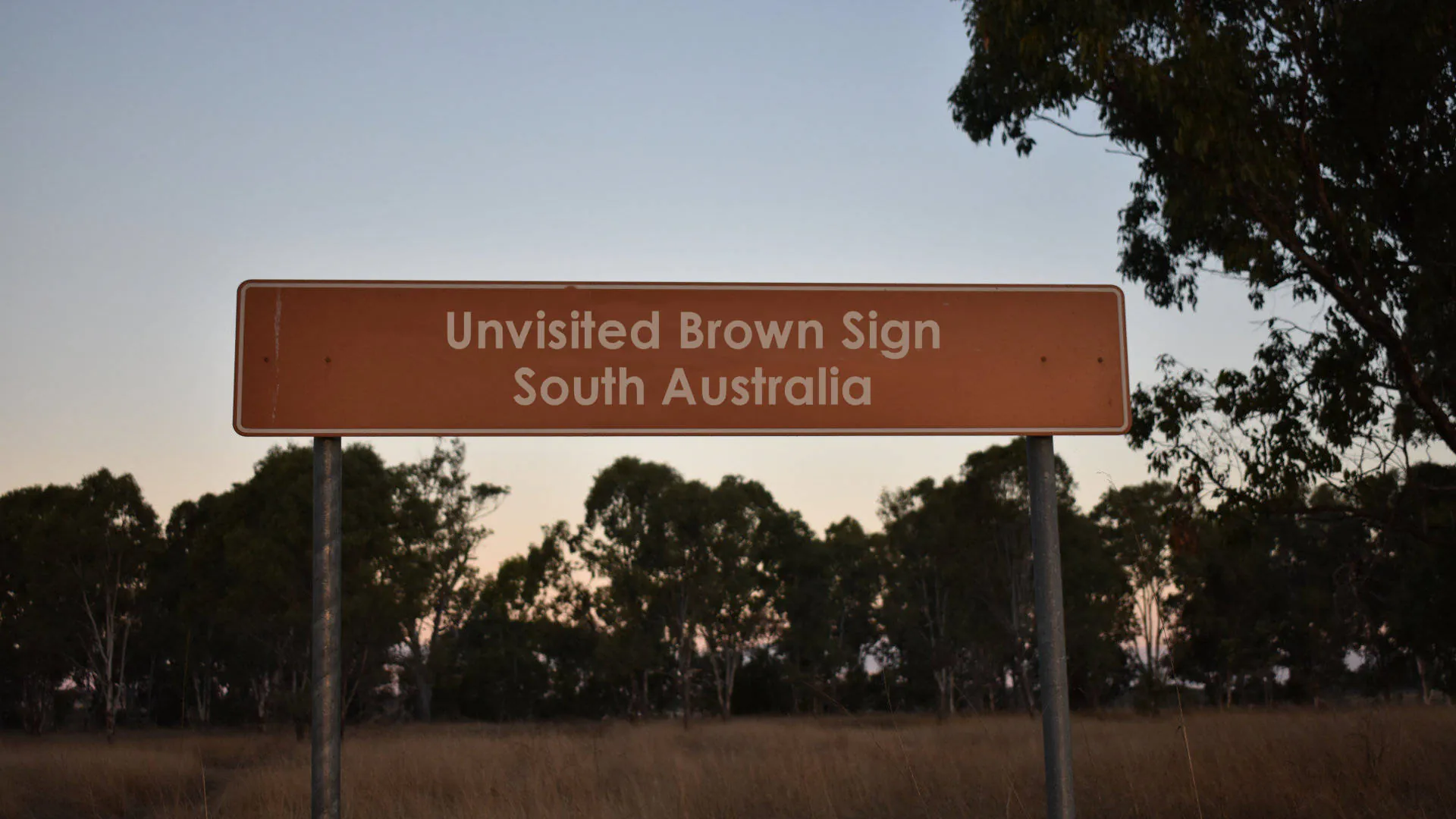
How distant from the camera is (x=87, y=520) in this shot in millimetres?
39375

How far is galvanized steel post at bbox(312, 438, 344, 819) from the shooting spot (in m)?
3.02

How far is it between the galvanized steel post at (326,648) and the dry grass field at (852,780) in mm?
2307

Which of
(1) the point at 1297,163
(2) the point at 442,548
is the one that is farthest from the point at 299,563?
(1) the point at 1297,163

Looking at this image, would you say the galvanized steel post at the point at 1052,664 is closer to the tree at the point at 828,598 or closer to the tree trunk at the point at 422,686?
the tree trunk at the point at 422,686

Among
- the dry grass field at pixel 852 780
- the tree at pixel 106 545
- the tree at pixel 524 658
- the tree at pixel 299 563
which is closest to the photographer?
the dry grass field at pixel 852 780

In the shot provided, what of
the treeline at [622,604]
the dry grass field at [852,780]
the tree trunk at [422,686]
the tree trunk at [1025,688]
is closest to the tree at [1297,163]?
the dry grass field at [852,780]

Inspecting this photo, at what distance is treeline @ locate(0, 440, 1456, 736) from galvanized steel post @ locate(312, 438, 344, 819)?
3049 cm

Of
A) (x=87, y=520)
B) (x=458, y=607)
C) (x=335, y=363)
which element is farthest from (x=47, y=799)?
(x=458, y=607)

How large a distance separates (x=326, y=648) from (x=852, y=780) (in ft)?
28.1

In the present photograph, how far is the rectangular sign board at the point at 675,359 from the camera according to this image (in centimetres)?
326

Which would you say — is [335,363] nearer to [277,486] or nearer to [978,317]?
[978,317]

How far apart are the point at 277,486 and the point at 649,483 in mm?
15195

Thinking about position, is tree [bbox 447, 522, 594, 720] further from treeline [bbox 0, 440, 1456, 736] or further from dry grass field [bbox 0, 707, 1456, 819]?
dry grass field [bbox 0, 707, 1456, 819]

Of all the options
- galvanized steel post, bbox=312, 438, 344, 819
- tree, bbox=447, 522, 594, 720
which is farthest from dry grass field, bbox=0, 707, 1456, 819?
tree, bbox=447, 522, 594, 720
